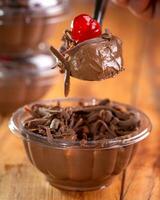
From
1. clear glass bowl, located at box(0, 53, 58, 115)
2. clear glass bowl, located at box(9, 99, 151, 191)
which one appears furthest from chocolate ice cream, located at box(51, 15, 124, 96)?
clear glass bowl, located at box(0, 53, 58, 115)

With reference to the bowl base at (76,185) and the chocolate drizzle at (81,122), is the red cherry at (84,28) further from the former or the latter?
the bowl base at (76,185)

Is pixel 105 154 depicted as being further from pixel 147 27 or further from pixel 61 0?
pixel 147 27

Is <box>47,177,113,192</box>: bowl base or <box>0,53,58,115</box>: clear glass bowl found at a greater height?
<box>47,177,113,192</box>: bowl base

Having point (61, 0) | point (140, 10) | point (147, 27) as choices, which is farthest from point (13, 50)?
point (147, 27)

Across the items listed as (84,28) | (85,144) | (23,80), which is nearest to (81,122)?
(85,144)

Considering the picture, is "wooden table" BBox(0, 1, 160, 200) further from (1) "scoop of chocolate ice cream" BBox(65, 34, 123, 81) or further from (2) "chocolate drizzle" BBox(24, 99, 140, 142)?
Answer: (1) "scoop of chocolate ice cream" BBox(65, 34, 123, 81)

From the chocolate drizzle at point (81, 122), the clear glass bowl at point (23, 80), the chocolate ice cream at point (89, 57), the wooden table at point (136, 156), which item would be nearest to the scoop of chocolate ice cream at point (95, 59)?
the chocolate ice cream at point (89, 57)
